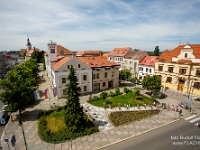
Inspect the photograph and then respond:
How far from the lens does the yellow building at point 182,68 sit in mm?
31094

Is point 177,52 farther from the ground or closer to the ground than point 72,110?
farther from the ground

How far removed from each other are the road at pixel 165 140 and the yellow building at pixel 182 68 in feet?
54.7

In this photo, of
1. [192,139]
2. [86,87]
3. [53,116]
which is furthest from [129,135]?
[86,87]

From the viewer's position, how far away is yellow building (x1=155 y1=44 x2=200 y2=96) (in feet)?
102

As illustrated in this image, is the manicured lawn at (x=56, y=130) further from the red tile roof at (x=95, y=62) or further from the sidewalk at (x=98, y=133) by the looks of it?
the red tile roof at (x=95, y=62)

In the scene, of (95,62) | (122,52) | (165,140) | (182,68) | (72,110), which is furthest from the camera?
(122,52)

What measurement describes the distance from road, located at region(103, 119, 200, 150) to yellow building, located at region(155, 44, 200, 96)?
16.7 meters

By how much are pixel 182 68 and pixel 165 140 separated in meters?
23.7

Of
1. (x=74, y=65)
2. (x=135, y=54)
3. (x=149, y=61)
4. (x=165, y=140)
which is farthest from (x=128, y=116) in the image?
(x=135, y=54)

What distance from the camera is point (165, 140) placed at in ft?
52.9

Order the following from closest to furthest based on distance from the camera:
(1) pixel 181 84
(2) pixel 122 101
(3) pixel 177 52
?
(2) pixel 122 101 < (1) pixel 181 84 < (3) pixel 177 52

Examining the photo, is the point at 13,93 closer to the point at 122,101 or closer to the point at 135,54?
the point at 122,101

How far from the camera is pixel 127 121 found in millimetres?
20219

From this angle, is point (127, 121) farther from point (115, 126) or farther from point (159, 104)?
point (159, 104)
